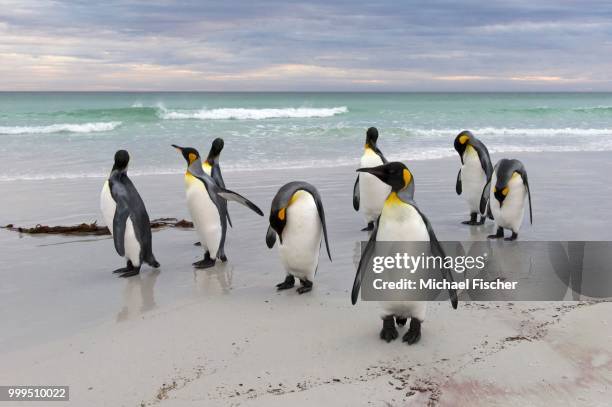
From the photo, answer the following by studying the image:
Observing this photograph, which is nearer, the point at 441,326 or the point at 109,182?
the point at 441,326

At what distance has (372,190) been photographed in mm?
6891

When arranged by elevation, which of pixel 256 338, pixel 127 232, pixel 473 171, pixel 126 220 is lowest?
pixel 256 338

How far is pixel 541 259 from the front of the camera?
5.64 m

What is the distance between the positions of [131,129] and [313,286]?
1935 cm

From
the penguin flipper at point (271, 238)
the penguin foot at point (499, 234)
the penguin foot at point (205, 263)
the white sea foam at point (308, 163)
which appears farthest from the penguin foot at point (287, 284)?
the white sea foam at point (308, 163)

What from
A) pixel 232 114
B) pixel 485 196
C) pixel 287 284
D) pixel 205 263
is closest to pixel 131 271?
pixel 205 263

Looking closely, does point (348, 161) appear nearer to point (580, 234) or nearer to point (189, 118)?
point (580, 234)

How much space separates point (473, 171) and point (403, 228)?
364 cm

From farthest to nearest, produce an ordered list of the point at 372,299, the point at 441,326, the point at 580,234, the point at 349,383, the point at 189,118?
the point at 189,118, the point at 580,234, the point at 372,299, the point at 441,326, the point at 349,383

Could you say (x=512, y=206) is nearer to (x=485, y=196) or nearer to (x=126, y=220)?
(x=485, y=196)

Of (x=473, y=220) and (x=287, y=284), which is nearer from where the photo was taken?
(x=287, y=284)

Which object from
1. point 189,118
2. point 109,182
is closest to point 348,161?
point 109,182

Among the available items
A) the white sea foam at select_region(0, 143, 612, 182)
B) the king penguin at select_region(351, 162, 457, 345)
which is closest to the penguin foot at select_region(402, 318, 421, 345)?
the king penguin at select_region(351, 162, 457, 345)

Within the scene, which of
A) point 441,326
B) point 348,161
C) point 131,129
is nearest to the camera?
point 441,326
